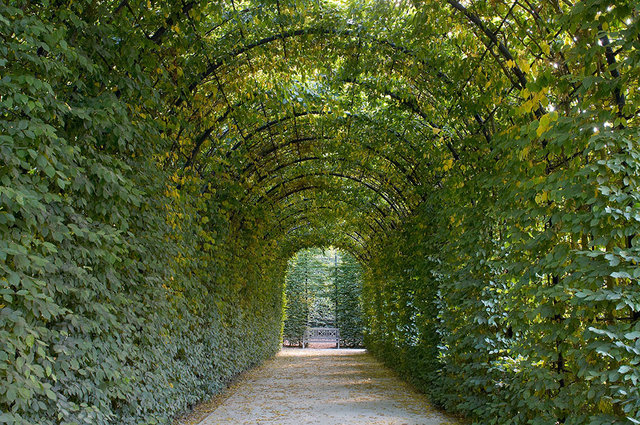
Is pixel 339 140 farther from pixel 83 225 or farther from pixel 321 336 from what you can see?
pixel 321 336

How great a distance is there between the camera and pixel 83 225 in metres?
2.98

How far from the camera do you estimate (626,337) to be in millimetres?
2305

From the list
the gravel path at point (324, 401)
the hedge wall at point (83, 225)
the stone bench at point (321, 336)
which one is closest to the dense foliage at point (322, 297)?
the stone bench at point (321, 336)

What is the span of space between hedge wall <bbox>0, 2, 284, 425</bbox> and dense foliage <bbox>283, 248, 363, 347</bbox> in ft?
66.3

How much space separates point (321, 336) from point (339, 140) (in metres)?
20.0

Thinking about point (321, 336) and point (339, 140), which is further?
point (321, 336)

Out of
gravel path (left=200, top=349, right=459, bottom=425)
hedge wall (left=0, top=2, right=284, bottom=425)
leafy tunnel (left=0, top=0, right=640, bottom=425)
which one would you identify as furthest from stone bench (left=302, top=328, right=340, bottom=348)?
hedge wall (left=0, top=2, right=284, bottom=425)

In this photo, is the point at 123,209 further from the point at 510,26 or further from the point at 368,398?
the point at 368,398

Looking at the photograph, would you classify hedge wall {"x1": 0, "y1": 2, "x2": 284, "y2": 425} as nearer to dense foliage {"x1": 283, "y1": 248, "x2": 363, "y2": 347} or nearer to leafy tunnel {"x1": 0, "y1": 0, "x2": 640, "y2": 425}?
leafy tunnel {"x1": 0, "y1": 0, "x2": 640, "y2": 425}

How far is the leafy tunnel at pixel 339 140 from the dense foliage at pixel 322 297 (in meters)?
18.2

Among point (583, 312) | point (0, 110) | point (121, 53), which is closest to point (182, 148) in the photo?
point (121, 53)

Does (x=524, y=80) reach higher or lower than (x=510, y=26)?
lower

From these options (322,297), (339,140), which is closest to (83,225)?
(339,140)

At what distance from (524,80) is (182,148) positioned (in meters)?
3.47
